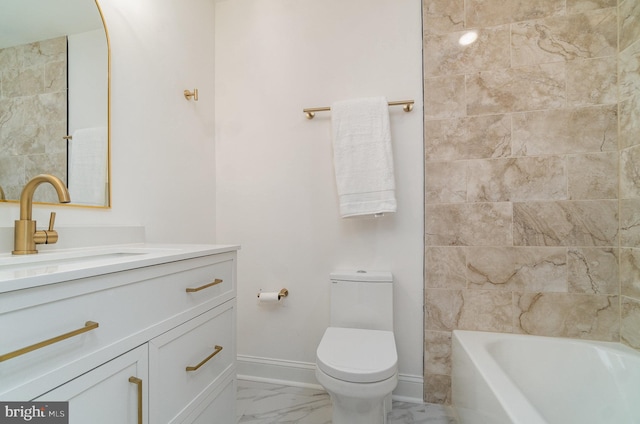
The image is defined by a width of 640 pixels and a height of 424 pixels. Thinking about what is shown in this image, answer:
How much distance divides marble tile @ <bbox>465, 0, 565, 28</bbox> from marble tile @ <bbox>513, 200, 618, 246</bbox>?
3.21 ft

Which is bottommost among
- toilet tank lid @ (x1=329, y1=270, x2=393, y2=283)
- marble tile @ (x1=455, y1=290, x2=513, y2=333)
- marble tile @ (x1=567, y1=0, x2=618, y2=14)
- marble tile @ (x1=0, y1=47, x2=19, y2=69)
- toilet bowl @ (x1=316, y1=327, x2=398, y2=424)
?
toilet bowl @ (x1=316, y1=327, x2=398, y2=424)

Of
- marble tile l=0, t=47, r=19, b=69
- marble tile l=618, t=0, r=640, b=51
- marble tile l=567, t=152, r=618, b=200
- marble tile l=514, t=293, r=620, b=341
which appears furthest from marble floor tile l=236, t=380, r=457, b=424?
marble tile l=618, t=0, r=640, b=51

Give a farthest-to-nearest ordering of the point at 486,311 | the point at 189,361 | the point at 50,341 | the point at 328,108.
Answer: the point at 328,108
the point at 486,311
the point at 189,361
the point at 50,341

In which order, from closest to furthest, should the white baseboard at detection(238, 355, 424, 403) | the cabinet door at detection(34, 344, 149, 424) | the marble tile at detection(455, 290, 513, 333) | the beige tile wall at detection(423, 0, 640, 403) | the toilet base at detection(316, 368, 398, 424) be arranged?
the cabinet door at detection(34, 344, 149, 424) → the toilet base at detection(316, 368, 398, 424) → the beige tile wall at detection(423, 0, 640, 403) → the marble tile at detection(455, 290, 513, 333) → the white baseboard at detection(238, 355, 424, 403)

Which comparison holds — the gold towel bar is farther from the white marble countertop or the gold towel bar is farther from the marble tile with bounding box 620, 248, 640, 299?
the marble tile with bounding box 620, 248, 640, 299

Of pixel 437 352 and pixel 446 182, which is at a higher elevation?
pixel 446 182

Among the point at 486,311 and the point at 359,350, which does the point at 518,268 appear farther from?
the point at 359,350

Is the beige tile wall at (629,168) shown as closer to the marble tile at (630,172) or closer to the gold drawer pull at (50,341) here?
the marble tile at (630,172)

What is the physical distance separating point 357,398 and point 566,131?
1.60m

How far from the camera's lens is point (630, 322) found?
1.24 m

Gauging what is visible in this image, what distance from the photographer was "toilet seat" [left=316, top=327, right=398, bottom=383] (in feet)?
3.36

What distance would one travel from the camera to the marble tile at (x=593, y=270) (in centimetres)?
132

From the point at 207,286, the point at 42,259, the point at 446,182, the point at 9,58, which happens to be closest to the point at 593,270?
the point at 446,182

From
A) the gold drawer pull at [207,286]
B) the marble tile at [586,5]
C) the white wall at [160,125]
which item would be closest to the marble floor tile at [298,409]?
the gold drawer pull at [207,286]
